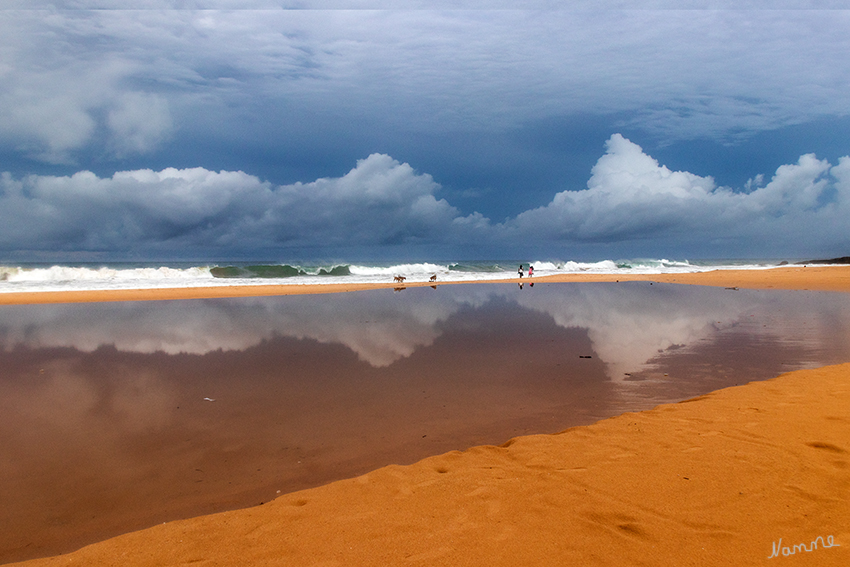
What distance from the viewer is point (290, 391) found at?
6375 mm

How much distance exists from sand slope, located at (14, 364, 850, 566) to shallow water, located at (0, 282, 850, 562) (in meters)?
0.53

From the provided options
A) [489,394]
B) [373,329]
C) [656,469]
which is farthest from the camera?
[373,329]

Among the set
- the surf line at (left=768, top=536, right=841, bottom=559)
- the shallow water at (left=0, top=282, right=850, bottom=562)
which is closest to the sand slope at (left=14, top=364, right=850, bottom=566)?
the surf line at (left=768, top=536, right=841, bottom=559)

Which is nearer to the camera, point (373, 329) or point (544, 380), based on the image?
point (544, 380)

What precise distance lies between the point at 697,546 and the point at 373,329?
9291 millimetres

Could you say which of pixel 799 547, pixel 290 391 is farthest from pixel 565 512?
pixel 290 391

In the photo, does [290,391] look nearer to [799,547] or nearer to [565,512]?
[565,512]

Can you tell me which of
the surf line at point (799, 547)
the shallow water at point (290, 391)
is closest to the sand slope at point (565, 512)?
the surf line at point (799, 547)

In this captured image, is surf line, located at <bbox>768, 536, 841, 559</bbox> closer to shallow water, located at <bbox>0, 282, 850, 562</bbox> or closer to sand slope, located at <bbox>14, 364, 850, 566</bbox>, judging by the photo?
sand slope, located at <bbox>14, 364, 850, 566</bbox>

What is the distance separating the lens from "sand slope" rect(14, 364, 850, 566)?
2652 mm

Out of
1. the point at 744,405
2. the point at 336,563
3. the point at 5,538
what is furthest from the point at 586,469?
the point at 5,538

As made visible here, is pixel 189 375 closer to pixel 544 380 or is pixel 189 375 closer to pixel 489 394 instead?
pixel 489 394

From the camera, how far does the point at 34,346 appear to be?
31.7ft

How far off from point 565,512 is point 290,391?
4.46m
